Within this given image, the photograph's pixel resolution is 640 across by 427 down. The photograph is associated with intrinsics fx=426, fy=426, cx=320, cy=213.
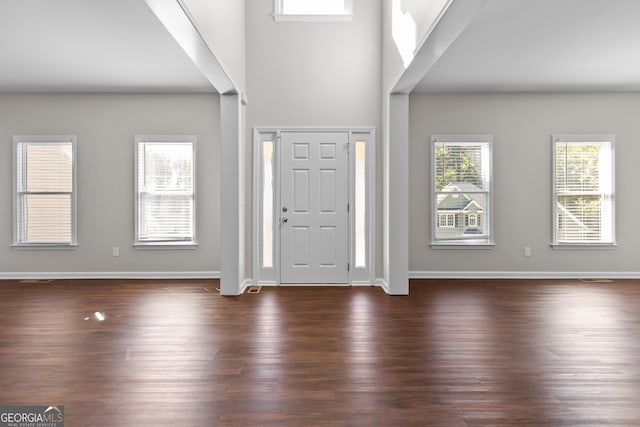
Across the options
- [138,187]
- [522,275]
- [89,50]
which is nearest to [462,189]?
[522,275]

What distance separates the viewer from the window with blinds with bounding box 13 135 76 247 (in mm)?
6770

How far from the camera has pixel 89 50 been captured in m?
5.06

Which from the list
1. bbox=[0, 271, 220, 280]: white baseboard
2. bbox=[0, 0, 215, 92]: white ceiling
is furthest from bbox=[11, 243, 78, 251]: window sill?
bbox=[0, 0, 215, 92]: white ceiling

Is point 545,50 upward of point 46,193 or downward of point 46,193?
upward

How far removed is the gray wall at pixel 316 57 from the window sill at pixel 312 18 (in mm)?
48

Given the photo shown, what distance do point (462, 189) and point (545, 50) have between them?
2333 millimetres

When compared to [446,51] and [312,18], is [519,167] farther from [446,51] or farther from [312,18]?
[312,18]

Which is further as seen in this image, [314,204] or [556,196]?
[556,196]

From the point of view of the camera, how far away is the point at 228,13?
5.05m

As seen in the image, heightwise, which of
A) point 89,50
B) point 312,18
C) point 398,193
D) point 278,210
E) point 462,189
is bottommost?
point 278,210

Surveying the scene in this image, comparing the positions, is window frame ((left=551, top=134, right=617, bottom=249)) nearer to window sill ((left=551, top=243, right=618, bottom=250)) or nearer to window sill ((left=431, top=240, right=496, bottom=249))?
window sill ((left=551, top=243, right=618, bottom=250))

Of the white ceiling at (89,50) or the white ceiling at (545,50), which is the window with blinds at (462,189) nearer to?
the white ceiling at (545,50)

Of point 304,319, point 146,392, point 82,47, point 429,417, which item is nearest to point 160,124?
point 82,47
